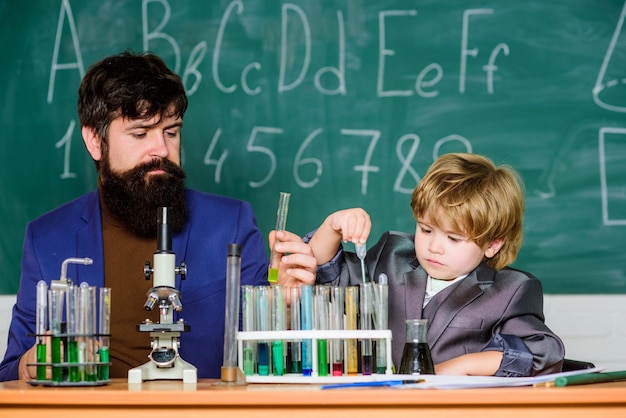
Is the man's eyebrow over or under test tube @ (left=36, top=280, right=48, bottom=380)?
over

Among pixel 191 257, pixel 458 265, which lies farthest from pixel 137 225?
pixel 458 265

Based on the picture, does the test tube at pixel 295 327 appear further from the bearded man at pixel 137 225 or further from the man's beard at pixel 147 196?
the man's beard at pixel 147 196

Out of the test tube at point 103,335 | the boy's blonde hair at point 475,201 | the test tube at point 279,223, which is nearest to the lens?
the test tube at point 103,335

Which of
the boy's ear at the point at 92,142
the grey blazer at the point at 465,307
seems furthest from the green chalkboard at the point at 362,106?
the grey blazer at the point at 465,307

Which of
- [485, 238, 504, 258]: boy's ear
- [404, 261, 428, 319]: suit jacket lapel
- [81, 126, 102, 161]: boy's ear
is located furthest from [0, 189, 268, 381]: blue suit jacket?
[485, 238, 504, 258]: boy's ear

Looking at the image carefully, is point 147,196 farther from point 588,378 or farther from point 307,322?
point 588,378

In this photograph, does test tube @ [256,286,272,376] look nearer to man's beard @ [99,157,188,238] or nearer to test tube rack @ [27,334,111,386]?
test tube rack @ [27,334,111,386]

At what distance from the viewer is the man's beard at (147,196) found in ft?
8.55

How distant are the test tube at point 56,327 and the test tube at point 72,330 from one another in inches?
0.6

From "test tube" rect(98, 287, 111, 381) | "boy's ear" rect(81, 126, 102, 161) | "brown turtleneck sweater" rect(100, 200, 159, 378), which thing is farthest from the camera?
"boy's ear" rect(81, 126, 102, 161)

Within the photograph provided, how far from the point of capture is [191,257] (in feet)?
8.51

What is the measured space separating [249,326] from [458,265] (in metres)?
0.70

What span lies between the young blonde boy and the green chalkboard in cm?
89

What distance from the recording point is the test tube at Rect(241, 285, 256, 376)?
165 cm
